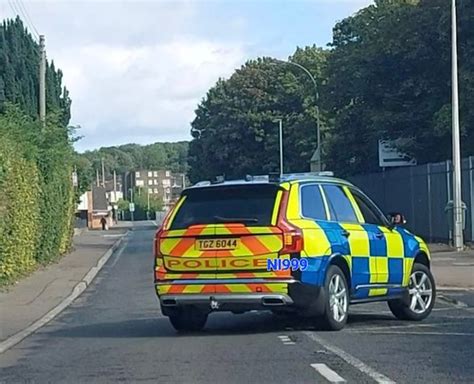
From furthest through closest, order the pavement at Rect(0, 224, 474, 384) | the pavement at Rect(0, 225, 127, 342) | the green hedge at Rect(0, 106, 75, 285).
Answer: the green hedge at Rect(0, 106, 75, 285) < the pavement at Rect(0, 225, 127, 342) < the pavement at Rect(0, 224, 474, 384)

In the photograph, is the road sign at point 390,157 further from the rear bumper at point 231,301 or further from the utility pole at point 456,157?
the rear bumper at point 231,301

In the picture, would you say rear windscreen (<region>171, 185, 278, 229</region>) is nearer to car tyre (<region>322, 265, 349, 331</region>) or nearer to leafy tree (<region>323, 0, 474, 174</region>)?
car tyre (<region>322, 265, 349, 331</region>)

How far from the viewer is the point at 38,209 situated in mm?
28359

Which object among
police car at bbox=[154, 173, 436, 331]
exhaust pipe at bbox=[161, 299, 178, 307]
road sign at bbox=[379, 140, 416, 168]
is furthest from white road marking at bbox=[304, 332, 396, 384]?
road sign at bbox=[379, 140, 416, 168]

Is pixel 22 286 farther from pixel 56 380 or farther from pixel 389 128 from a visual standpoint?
pixel 389 128

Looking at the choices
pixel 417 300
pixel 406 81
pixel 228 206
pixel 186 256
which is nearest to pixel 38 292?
pixel 417 300

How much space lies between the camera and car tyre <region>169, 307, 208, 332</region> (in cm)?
1406

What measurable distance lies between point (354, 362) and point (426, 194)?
27689 mm

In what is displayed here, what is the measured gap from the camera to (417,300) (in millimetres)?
15055

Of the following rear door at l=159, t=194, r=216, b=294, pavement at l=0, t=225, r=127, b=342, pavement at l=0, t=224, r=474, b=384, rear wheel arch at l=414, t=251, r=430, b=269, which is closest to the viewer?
pavement at l=0, t=224, r=474, b=384

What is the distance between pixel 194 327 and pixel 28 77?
26767 mm

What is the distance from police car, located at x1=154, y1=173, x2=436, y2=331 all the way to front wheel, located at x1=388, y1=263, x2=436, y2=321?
619 mm

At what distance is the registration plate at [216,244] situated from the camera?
1302cm

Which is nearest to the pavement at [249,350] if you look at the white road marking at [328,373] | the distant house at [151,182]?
the white road marking at [328,373]
